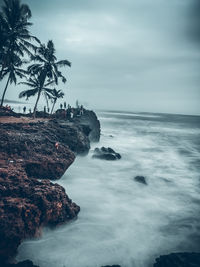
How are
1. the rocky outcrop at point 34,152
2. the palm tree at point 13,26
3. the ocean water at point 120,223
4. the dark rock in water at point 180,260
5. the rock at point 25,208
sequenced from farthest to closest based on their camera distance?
the palm tree at point 13,26, the rocky outcrop at point 34,152, the ocean water at point 120,223, the dark rock in water at point 180,260, the rock at point 25,208

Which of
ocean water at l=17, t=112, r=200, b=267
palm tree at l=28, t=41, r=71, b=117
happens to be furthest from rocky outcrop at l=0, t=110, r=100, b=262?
palm tree at l=28, t=41, r=71, b=117

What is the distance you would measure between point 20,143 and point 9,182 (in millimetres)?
3515

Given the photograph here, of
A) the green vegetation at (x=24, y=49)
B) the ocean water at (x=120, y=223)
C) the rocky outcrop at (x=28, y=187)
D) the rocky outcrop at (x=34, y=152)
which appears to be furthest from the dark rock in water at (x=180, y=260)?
the green vegetation at (x=24, y=49)

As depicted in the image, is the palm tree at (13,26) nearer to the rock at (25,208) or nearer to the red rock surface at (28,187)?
the red rock surface at (28,187)

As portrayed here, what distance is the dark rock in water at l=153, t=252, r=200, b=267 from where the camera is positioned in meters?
5.03

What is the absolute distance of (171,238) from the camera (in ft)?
23.2

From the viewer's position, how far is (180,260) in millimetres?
5117

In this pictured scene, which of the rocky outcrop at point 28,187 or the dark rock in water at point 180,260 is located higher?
the rocky outcrop at point 28,187

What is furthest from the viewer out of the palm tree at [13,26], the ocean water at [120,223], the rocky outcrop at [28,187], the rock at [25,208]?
the palm tree at [13,26]

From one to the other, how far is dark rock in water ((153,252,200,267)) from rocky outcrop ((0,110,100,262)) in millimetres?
3493

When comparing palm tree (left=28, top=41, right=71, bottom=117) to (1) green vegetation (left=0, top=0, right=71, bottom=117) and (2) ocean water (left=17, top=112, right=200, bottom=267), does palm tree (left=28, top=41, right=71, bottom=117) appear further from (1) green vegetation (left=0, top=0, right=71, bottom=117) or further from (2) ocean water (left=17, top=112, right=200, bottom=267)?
(2) ocean water (left=17, top=112, right=200, bottom=267)

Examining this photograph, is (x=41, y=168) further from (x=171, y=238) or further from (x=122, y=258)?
(x=171, y=238)

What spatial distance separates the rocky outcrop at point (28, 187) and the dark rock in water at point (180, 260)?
11.5 ft

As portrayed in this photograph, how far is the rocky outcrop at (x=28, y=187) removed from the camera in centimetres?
493
